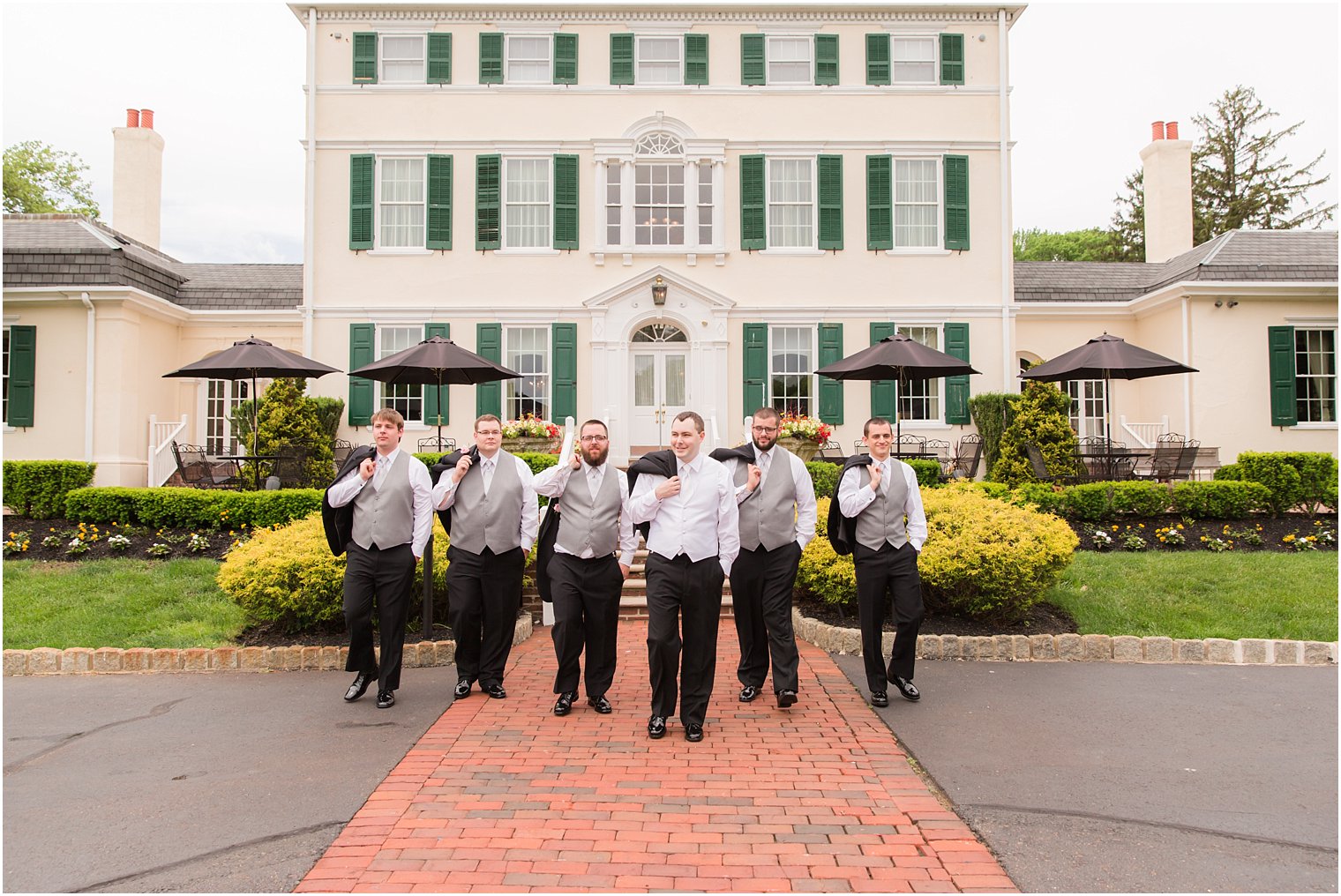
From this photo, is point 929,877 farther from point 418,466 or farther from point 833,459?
point 833,459

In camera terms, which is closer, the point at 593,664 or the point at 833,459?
the point at 593,664

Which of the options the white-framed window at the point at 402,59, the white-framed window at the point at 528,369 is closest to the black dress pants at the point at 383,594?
the white-framed window at the point at 528,369

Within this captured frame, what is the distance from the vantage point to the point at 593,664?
5523mm

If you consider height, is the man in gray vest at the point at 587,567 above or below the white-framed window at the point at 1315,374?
below

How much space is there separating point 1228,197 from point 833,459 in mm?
26658

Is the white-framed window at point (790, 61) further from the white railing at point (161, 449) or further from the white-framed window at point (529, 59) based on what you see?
the white railing at point (161, 449)

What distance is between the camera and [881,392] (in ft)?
52.4

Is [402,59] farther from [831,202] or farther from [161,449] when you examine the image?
[831,202]

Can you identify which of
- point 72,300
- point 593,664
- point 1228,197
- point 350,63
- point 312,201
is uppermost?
point 1228,197

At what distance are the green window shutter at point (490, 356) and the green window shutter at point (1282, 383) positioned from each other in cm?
1411

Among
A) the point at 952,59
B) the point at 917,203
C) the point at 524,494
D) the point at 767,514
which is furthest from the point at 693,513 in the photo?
the point at 952,59

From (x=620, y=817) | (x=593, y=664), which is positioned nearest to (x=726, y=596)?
(x=593, y=664)

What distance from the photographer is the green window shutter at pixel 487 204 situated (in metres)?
16.0

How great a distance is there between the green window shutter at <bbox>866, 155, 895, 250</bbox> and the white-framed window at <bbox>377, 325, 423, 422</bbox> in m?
8.56
